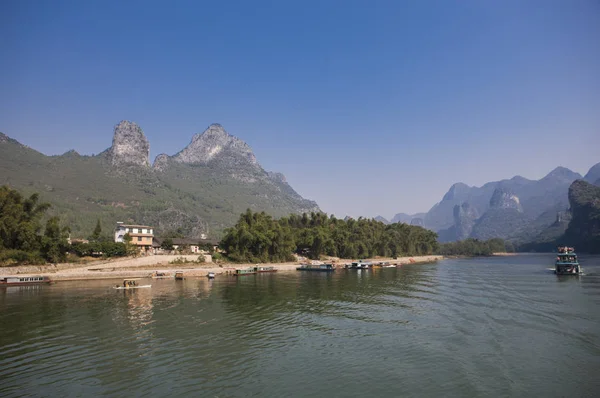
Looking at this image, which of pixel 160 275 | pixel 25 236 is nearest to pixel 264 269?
pixel 160 275

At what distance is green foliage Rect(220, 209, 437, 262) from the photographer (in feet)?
419

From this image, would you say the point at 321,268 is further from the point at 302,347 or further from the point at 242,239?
the point at 302,347

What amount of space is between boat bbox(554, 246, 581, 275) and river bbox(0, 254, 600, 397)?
1571 inches

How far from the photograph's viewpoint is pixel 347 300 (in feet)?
178

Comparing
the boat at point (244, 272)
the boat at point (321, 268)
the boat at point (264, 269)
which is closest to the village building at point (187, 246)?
the boat at point (264, 269)

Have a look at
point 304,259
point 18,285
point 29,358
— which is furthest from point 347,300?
point 304,259

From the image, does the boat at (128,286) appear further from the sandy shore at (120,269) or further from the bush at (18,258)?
the bush at (18,258)

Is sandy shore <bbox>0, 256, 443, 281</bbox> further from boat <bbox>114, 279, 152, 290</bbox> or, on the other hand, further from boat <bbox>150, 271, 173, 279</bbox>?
boat <bbox>114, 279, 152, 290</bbox>

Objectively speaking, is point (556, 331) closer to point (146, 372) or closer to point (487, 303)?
point (487, 303)

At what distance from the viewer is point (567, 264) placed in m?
86.8

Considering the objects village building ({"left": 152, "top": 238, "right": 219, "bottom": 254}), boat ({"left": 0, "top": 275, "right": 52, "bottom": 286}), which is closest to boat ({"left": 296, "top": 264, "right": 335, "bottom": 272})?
village building ({"left": 152, "top": 238, "right": 219, "bottom": 254})

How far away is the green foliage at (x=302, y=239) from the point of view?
127812 mm

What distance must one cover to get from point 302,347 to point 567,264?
3509 inches

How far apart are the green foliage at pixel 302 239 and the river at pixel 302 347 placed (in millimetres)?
74451
